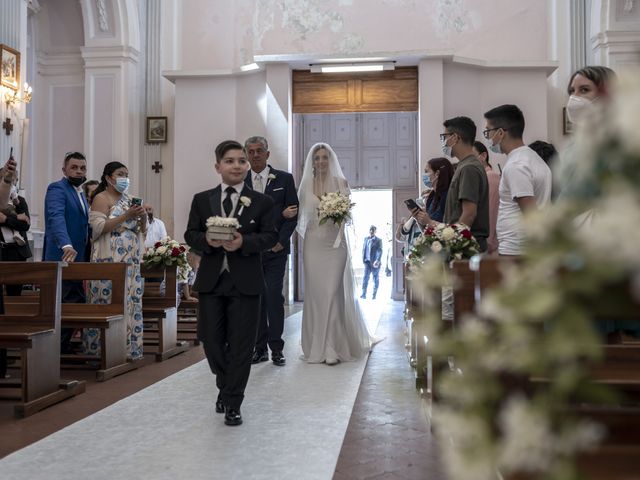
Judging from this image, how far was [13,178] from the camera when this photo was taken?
606cm

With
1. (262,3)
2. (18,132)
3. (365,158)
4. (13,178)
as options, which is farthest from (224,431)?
(365,158)

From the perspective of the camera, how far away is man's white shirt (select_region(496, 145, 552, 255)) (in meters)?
3.97

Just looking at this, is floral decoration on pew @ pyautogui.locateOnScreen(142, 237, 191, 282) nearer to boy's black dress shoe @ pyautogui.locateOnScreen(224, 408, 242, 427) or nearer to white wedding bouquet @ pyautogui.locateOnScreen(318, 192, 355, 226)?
white wedding bouquet @ pyautogui.locateOnScreen(318, 192, 355, 226)

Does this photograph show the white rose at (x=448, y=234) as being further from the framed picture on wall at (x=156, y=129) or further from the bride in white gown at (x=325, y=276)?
the framed picture on wall at (x=156, y=129)

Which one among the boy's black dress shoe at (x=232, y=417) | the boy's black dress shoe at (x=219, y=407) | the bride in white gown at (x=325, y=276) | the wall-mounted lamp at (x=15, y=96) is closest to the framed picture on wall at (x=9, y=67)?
the wall-mounted lamp at (x=15, y=96)

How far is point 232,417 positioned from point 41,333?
1.47m

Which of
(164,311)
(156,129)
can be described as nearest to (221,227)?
(164,311)

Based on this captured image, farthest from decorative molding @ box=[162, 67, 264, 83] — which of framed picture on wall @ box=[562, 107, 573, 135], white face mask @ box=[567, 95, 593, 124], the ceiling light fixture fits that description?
white face mask @ box=[567, 95, 593, 124]

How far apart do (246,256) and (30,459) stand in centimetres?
162

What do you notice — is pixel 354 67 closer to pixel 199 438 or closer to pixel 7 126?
pixel 7 126

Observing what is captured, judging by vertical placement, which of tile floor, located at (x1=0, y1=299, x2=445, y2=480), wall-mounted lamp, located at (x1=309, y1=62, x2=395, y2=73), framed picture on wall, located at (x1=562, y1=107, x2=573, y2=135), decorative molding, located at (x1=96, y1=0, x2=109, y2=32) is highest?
decorative molding, located at (x1=96, y1=0, x2=109, y2=32)

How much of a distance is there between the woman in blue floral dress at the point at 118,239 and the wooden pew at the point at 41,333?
1255 millimetres

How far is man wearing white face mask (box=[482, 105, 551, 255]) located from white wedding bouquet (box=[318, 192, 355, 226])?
2204mm

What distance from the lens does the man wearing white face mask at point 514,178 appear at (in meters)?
3.97
